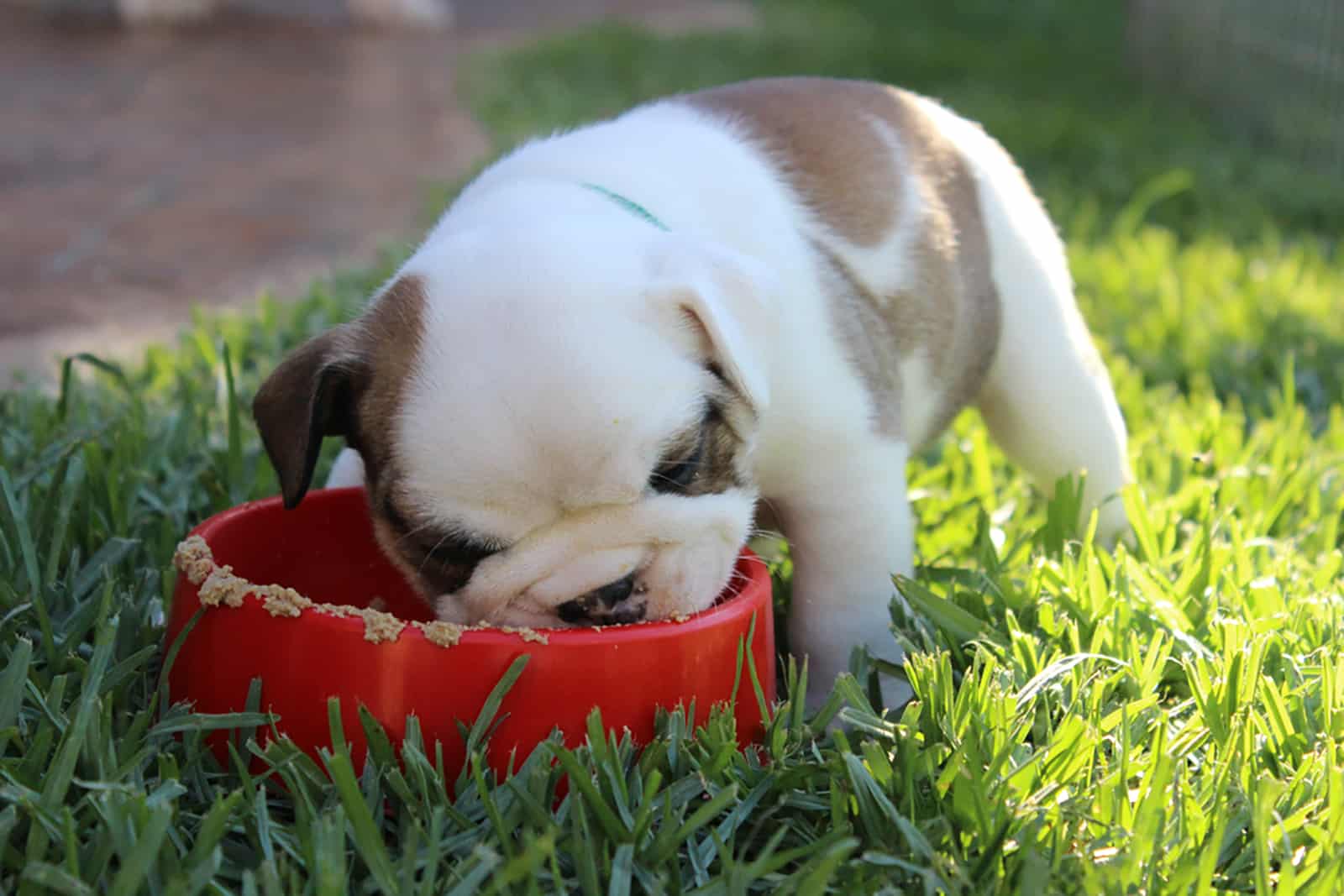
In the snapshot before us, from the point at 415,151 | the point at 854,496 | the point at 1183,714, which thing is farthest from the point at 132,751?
the point at 415,151

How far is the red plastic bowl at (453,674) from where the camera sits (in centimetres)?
237

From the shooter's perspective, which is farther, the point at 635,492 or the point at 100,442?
the point at 100,442

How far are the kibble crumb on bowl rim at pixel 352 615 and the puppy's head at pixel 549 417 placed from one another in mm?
99

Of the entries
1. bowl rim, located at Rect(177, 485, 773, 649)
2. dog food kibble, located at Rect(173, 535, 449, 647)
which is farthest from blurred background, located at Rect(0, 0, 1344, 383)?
bowl rim, located at Rect(177, 485, 773, 649)

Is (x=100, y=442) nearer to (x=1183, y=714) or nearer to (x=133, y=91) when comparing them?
(x=1183, y=714)

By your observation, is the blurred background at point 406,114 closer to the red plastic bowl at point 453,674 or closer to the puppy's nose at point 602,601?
the red plastic bowl at point 453,674

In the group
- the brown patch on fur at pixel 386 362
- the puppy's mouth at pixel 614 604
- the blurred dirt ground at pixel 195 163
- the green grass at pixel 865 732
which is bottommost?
the blurred dirt ground at pixel 195 163

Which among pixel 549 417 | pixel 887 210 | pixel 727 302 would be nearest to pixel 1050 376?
pixel 887 210

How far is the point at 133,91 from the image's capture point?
10234 millimetres

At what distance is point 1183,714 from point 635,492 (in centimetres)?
103

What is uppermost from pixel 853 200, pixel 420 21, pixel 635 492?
pixel 853 200

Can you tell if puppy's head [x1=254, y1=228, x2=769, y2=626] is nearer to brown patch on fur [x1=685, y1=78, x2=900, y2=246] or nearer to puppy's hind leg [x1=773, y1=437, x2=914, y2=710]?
puppy's hind leg [x1=773, y1=437, x2=914, y2=710]

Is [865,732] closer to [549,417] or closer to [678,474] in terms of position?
[678,474]

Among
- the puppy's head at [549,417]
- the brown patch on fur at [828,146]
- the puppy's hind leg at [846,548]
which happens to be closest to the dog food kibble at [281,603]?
the puppy's head at [549,417]
